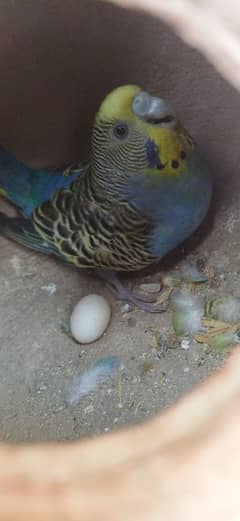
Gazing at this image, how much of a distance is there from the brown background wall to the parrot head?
0.08 m

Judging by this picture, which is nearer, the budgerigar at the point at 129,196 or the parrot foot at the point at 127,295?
the budgerigar at the point at 129,196

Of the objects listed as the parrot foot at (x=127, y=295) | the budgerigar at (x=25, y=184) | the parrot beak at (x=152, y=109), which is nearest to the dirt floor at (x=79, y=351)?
the parrot foot at (x=127, y=295)

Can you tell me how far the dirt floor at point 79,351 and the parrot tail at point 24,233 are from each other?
62mm

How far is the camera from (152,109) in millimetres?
846

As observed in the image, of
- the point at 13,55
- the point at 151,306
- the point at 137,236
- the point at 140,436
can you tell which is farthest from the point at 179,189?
the point at 140,436

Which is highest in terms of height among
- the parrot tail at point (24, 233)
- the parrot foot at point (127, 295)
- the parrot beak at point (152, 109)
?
the parrot beak at point (152, 109)

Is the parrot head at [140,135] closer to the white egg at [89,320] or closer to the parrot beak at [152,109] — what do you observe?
the parrot beak at [152,109]

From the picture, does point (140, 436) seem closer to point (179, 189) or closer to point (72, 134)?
point (179, 189)

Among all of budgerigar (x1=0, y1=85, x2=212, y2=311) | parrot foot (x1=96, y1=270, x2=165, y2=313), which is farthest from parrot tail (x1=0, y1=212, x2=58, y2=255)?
parrot foot (x1=96, y1=270, x2=165, y2=313)

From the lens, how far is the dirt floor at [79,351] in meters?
0.87

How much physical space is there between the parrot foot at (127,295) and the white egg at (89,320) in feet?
0.17

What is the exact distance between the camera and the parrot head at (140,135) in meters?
0.85

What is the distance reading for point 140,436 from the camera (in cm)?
→ 40

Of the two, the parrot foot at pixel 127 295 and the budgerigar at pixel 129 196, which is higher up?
the budgerigar at pixel 129 196
